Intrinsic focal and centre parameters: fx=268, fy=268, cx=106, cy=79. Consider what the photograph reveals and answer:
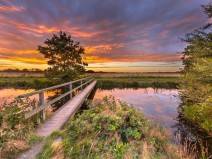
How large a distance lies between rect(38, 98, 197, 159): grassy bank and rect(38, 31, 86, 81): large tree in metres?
29.3

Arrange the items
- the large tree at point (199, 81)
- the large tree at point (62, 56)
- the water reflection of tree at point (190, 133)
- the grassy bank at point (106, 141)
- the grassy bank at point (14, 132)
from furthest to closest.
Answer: the large tree at point (62, 56), the large tree at point (199, 81), the water reflection of tree at point (190, 133), the grassy bank at point (106, 141), the grassy bank at point (14, 132)

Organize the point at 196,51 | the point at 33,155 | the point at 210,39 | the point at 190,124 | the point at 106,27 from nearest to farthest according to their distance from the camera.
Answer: the point at 33,155
the point at 190,124
the point at 196,51
the point at 210,39
the point at 106,27

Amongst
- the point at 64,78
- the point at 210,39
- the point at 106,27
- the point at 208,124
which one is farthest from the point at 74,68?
the point at 208,124

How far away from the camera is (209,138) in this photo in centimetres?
1198

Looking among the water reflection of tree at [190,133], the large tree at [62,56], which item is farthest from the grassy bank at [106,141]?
the large tree at [62,56]

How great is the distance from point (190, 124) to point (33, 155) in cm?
1193

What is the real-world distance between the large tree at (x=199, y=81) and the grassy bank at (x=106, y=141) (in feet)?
20.4

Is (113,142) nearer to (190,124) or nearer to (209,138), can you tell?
(209,138)

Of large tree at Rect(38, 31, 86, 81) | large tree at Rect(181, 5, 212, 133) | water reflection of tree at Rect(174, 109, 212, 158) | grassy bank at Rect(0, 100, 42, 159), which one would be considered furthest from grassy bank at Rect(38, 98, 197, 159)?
large tree at Rect(38, 31, 86, 81)

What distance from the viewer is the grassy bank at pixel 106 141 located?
5.47 metres

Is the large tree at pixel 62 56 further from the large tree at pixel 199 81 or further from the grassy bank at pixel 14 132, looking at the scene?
the grassy bank at pixel 14 132

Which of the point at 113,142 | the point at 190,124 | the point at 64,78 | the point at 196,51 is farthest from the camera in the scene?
the point at 64,78

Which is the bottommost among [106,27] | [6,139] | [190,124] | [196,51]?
[190,124]

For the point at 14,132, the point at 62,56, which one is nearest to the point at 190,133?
the point at 14,132
